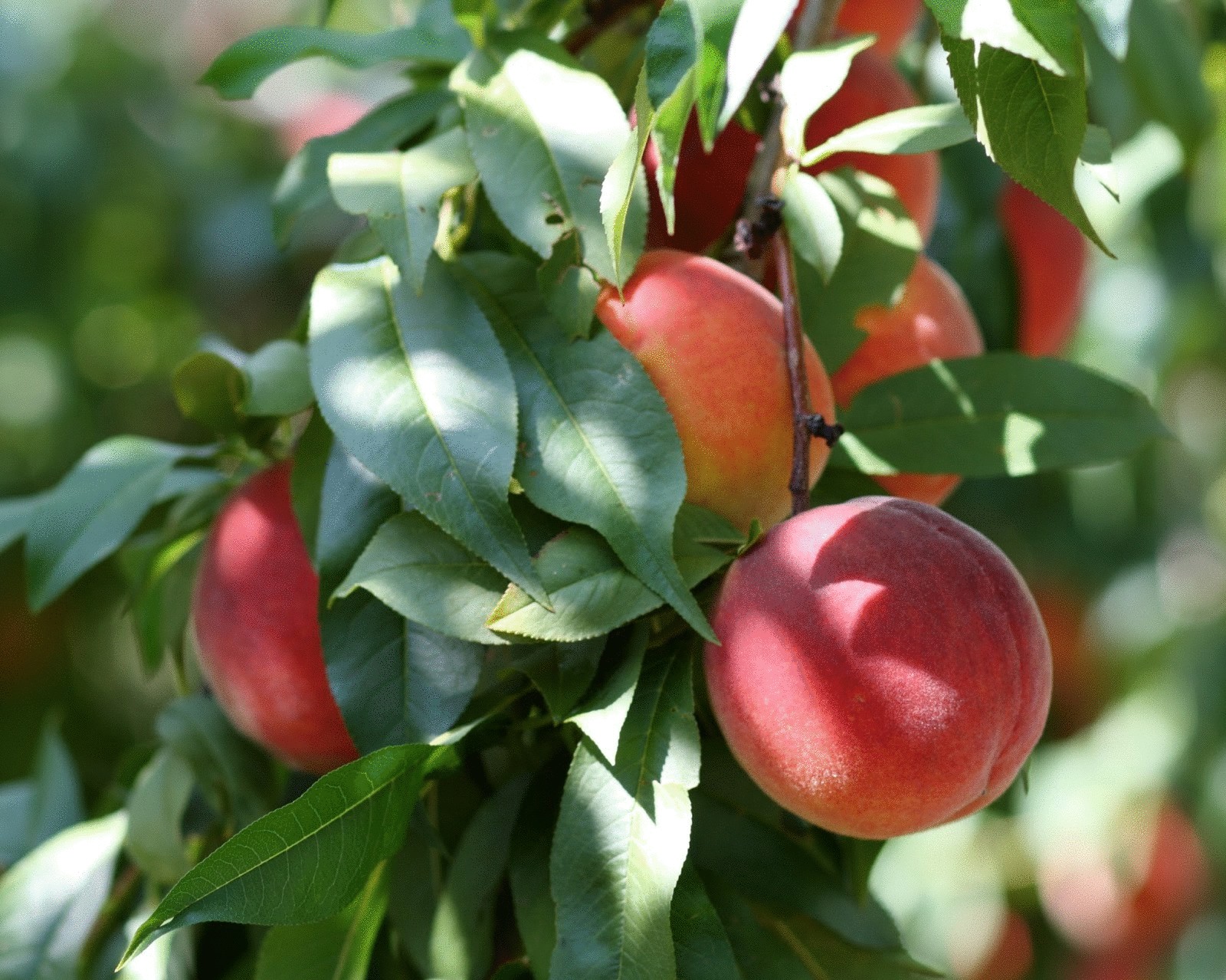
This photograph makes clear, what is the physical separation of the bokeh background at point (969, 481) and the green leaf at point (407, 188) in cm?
13

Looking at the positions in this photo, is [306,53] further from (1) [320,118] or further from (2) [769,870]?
(1) [320,118]

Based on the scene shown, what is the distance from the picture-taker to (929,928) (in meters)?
1.37

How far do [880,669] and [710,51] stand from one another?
22 centimetres

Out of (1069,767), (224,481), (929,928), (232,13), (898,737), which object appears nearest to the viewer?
(898,737)

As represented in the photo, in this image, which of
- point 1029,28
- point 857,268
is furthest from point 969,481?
point 1029,28

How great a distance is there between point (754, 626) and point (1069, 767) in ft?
3.66

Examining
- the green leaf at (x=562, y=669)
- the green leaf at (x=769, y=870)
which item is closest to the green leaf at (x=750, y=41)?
the green leaf at (x=562, y=669)

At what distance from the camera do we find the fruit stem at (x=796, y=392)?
20.9 inches

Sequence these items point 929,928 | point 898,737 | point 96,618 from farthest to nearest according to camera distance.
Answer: point 96,618, point 929,928, point 898,737

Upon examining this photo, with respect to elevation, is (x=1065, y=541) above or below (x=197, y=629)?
below

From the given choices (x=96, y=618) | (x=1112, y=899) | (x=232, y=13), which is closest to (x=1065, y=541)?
(x=1112, y=899)

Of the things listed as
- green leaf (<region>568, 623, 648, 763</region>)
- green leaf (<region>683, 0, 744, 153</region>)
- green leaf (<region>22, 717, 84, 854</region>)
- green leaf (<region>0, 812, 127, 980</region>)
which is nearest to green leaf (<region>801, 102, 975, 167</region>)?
green leaf (<region>683, 0, 744, 153</region>)

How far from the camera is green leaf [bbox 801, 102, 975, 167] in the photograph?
1.73 ft

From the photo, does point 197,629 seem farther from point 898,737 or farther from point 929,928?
point 929,928
